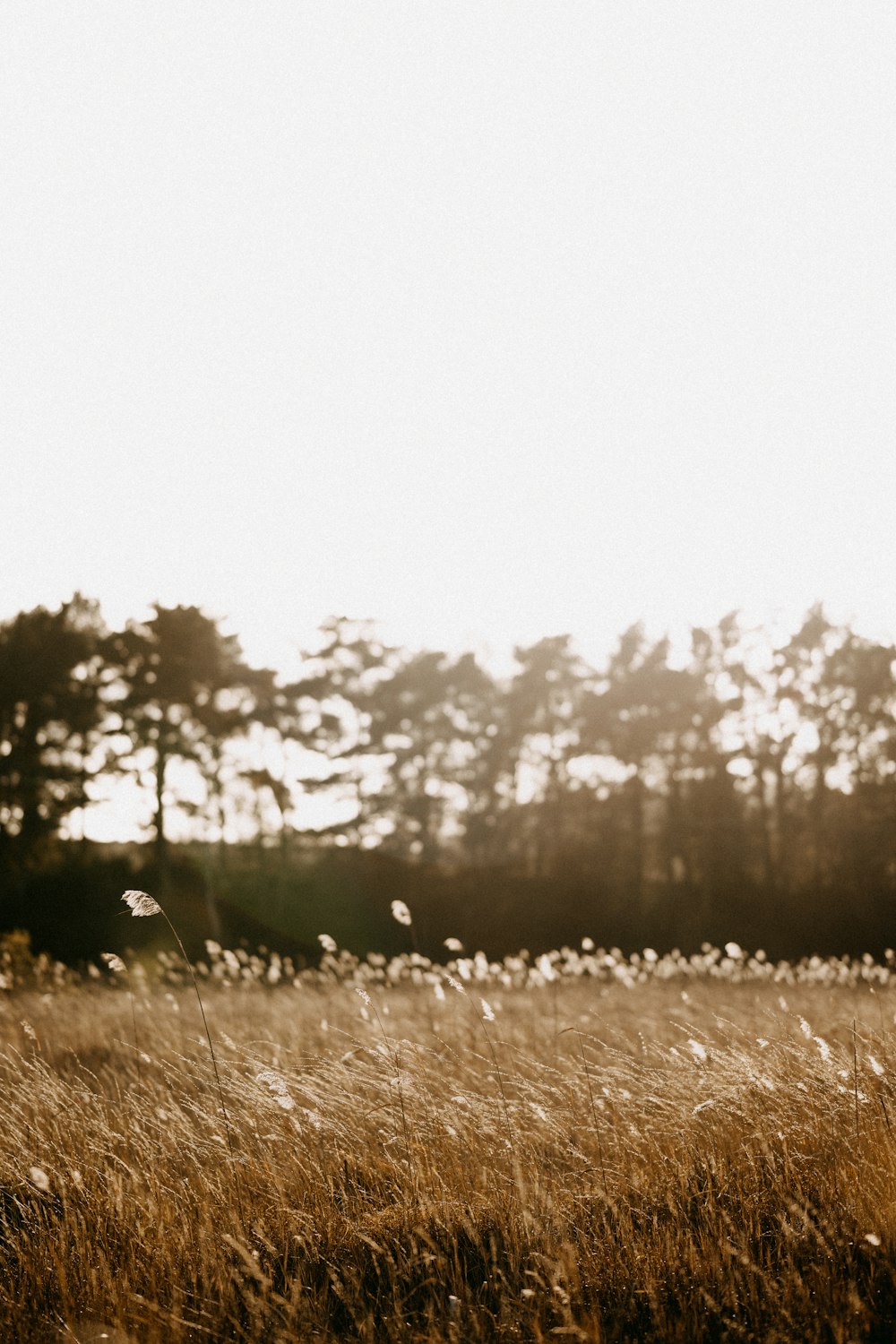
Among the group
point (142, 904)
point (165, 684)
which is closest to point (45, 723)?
point (165, 684)

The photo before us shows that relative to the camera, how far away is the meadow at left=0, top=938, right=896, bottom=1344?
3.33 metres

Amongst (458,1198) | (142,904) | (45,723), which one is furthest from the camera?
(45,723)

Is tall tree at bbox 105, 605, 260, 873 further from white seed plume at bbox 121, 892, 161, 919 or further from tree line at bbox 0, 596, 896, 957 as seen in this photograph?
white seed plume at bbox 121, 892, 161, 919

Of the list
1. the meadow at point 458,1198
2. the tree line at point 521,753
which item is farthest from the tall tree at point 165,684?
the meadow at point 458,1198

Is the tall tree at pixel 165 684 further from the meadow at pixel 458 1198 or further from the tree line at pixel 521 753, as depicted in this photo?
the meadow at pixel 458 1198

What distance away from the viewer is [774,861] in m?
29.7

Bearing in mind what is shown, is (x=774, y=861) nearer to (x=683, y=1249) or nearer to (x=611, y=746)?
(x=611, y=746)

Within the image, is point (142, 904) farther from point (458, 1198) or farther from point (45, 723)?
point (45, 723)

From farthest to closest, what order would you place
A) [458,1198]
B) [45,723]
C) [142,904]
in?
[45,723] < [142,904] < [458,1198]

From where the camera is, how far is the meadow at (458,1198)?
3.33 metres

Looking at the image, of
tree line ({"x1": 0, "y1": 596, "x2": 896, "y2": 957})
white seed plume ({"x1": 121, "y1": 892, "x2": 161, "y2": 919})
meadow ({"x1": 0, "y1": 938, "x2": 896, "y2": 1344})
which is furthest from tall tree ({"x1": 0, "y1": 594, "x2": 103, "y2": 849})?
white seed plume ({"x1": 121, "y1": 892, "x2": 161, "y2": 919})

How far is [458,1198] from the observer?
4086mm

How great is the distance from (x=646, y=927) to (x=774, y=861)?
15.8 ft

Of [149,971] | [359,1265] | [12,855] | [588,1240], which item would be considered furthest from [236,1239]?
[12,855]
